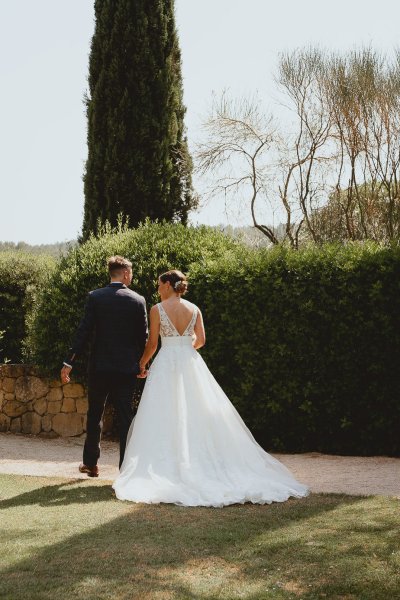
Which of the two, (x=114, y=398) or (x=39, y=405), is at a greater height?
(x=114, y=398)

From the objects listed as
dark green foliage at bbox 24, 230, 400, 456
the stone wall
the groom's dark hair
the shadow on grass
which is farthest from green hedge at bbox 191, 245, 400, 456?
the shadow on grass

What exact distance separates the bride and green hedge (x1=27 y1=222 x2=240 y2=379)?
3.38 metres

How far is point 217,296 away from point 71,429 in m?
3.37

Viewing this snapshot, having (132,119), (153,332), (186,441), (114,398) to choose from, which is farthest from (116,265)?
(132,119)

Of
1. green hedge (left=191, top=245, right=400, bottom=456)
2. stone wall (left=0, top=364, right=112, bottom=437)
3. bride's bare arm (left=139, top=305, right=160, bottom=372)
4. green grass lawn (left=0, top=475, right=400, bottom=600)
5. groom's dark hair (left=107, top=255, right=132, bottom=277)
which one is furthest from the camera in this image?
stone wall (left=0, top=364, right=112, bottom=437)

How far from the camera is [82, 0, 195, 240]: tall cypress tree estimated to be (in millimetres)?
16562

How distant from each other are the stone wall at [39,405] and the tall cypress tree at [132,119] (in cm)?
474

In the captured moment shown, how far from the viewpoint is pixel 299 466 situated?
9094mm

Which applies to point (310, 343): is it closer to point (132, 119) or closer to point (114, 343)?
point (114, 343)

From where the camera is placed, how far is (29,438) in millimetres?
12125

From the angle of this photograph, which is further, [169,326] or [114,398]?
[114,398]

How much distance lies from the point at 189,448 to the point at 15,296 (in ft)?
31.2

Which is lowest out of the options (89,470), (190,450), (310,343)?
(89,470)

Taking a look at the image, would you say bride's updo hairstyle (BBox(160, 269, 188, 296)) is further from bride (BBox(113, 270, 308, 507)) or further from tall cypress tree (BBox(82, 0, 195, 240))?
tall cypress tree (BBox(82, 0, 195, 240))
